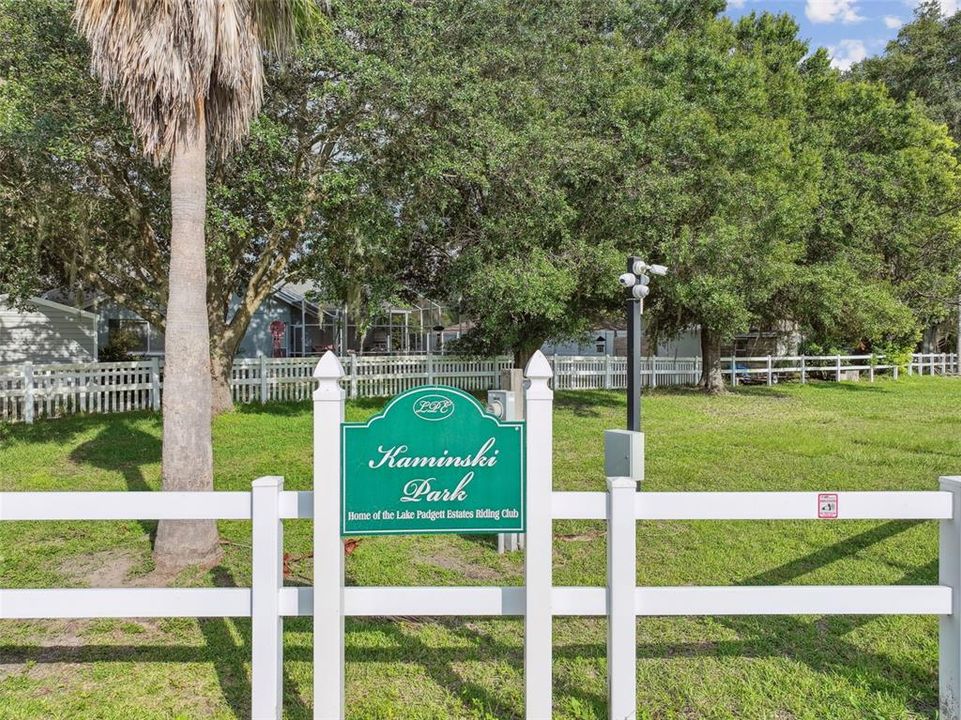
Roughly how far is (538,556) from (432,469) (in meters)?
0.59

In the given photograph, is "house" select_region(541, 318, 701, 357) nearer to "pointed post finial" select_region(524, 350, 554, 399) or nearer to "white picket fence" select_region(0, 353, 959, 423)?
"white picket fence" select_region(0, 353, 959, 423)

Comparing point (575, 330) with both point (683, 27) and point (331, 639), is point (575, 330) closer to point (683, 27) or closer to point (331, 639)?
point (683, 27)

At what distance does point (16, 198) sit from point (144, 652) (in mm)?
8780

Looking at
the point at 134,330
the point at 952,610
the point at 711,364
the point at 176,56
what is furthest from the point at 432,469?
the point at 134,330

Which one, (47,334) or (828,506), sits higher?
(47,334)

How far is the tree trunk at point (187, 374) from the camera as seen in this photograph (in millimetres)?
5047

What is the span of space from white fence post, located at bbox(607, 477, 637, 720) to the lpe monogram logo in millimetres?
765

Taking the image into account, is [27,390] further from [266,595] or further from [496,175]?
[266,595]

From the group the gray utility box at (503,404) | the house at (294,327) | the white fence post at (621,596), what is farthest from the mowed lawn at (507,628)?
the house at (294,327)

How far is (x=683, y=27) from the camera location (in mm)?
19297

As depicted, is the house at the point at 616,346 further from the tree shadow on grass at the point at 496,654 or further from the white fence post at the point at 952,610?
the white fence post at the point at 952,610

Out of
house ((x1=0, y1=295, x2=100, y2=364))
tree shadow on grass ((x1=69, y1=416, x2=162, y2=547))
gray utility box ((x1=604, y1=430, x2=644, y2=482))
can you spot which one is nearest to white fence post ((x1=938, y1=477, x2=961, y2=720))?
gray utility box ((x1=604, y1=430, x2=644, y2=482))

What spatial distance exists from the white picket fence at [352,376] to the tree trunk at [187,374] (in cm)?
911

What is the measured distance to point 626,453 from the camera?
544 centimetres
